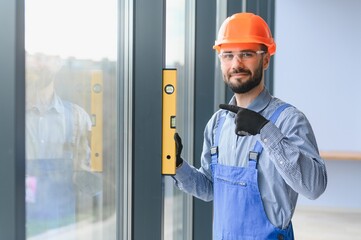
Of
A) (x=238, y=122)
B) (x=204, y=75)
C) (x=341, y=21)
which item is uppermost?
(x=341, y=21)

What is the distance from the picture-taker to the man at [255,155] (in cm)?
137

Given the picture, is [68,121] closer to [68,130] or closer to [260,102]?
[68,130]

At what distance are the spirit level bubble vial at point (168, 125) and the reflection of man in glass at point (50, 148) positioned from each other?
0.22 metres

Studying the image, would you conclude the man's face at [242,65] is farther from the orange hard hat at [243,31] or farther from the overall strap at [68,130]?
the overall strap at [68,130]

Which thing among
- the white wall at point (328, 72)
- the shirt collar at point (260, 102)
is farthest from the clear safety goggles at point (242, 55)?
the white wall at point (328, 72)

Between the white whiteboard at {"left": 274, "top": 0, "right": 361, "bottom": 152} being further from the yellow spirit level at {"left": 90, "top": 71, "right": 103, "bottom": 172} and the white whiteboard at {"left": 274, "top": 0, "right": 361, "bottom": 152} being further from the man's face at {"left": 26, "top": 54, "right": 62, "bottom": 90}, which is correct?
the man's face at {"left": 26, "top": 54, "right": 62, "bottom": 90}

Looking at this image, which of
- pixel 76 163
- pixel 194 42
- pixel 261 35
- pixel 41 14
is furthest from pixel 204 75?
pixel 41 14

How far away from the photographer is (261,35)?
159 cm

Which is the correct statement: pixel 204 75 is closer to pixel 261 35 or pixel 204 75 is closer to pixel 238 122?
pixel 261 35

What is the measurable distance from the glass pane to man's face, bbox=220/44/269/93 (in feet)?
1.27

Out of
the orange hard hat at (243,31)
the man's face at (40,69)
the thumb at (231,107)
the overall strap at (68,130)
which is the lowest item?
the overall strap at (68,130)

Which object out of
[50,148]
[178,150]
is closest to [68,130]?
[50,148]

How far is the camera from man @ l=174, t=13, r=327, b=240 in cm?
137

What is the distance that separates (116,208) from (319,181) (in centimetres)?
65
